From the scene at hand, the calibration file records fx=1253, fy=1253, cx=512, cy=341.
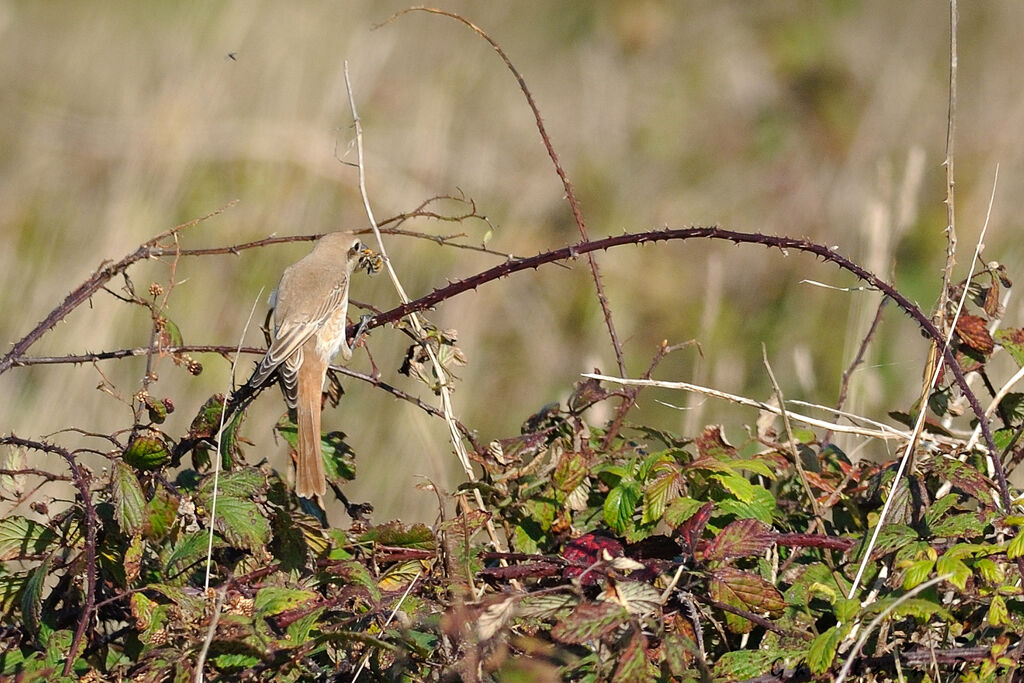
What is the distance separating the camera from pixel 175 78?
7.24 metres

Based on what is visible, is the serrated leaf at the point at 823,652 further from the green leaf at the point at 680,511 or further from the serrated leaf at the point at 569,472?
the serrated leaf at the point at 569,472

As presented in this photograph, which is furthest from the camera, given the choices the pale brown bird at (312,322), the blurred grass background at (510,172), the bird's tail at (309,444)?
the blurred grass background at (510,172)

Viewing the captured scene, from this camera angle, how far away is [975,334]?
2.69 m

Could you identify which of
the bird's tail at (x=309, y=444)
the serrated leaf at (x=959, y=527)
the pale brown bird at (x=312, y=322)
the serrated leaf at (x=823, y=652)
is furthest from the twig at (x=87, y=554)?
the serrated leaf at (x=959, y=527)

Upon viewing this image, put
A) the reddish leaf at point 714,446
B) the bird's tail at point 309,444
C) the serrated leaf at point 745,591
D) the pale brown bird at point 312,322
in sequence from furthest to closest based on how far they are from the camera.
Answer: the pale brown bird at point 312,322 < the bird's tail at point 309,444 < the reddish leaf at point 714,446 < the serrated leaf at point 745,591

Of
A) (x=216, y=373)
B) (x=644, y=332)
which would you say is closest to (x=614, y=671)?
(x=216, y=373)

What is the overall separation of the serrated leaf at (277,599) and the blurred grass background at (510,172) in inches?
91.1

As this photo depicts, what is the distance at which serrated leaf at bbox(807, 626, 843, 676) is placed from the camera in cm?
220

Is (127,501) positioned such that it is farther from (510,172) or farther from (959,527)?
(510,172)

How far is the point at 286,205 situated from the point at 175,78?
1.24 m

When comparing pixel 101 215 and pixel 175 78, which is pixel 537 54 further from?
pixel 101 215

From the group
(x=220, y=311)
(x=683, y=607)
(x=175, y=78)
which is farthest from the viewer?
(x=175, y=78)

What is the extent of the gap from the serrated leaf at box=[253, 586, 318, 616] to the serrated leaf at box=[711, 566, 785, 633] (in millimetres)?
774

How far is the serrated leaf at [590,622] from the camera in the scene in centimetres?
209
